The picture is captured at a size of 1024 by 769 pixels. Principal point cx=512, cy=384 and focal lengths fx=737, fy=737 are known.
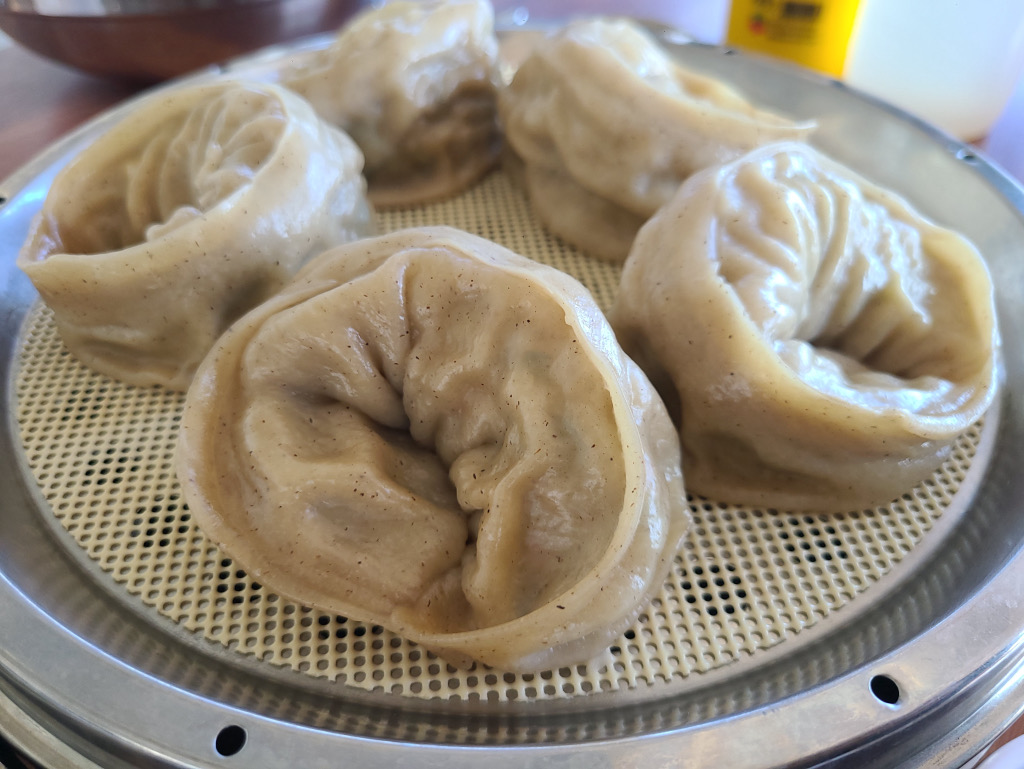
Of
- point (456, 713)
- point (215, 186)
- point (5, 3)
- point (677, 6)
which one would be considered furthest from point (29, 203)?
point (677, 6)

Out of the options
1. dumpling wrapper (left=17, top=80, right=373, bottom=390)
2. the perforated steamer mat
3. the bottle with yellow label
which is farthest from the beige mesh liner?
the bottle with yellow label

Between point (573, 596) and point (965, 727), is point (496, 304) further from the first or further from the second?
point (965, 727)

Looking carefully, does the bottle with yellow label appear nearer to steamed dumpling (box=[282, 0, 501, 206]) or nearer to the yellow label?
the yellow label

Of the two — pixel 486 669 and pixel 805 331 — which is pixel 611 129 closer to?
pixel 805 331

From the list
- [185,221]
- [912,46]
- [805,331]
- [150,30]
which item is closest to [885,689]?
[805,331]

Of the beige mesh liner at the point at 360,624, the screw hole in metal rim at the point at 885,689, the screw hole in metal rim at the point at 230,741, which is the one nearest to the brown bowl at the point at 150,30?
the beige mesh liner at the point at 360,624

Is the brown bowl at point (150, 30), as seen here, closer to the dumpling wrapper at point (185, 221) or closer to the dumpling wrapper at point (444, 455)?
the dumpling wrapper at point (185, 221)
